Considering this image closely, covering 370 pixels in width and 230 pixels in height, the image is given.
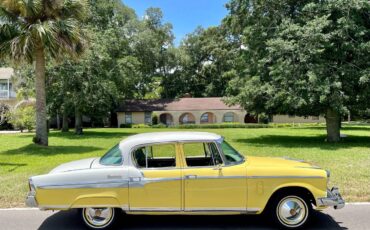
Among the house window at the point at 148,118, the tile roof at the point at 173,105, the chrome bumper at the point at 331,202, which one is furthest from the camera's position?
the house window at the point at 148,118

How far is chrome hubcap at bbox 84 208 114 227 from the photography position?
20.7 feet

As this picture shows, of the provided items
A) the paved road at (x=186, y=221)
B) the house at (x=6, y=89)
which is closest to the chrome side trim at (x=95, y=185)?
the paved road at (x=186, y=221)

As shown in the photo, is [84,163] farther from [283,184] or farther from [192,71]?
[192,71]

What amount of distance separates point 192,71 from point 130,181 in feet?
190

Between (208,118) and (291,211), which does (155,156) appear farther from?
(208,118)

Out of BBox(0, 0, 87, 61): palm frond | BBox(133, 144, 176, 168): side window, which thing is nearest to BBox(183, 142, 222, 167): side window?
BBox(133, 144, 176, 168): side window

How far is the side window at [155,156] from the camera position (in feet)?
21.1

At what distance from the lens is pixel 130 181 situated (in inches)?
245

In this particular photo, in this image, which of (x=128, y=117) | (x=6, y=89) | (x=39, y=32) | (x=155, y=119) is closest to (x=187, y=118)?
(x=155, y=119)

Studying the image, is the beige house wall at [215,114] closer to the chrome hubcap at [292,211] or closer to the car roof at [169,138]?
the car roof at [169,138]

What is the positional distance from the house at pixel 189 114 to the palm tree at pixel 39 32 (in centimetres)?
3482

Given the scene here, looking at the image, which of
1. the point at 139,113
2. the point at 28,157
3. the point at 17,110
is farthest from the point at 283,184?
the point at 139,113

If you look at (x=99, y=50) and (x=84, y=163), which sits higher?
(x=99, y=50)

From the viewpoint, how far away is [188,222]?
22.1 ft
